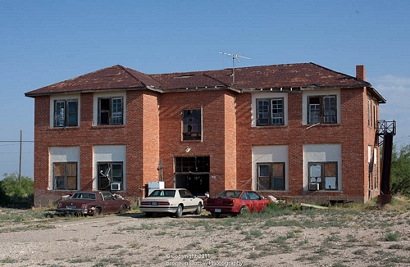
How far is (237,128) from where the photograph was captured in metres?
36.8

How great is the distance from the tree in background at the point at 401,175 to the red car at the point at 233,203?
62.0ft

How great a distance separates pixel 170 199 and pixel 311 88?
1105cm

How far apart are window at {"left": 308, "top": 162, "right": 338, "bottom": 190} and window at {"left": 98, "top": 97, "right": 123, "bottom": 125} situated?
11615mm

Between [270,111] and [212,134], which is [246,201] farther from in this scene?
[270,111]

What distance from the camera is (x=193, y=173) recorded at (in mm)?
36219

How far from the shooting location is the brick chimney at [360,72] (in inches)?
1410

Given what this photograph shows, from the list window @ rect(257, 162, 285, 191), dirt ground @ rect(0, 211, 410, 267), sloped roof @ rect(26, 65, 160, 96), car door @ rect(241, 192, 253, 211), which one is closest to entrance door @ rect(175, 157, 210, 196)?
window @ rect(257, 162, 285, 191)

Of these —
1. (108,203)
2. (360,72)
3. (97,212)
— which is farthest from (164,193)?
(360,72)

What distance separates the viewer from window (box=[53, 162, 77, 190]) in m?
37.2

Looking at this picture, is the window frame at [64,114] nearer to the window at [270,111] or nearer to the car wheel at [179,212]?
the car wheel at [179,212]

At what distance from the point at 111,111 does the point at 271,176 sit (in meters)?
10.3

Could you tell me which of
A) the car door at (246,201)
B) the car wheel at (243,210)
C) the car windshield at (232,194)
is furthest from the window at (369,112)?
the car wheel at (243,210)

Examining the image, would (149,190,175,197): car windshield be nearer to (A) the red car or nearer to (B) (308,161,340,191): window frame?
(A) the red car

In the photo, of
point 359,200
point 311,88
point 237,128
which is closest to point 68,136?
point 237,128
